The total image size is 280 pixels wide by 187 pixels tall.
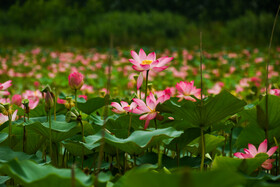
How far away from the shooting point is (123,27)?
8289mm

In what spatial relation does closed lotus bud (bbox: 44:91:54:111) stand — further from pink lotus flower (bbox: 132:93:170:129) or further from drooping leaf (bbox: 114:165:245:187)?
drooping leaf (bbox: 114:165:245:187)

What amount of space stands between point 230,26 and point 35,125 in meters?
7.89

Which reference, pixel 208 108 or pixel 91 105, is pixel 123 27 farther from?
pixel 208 108

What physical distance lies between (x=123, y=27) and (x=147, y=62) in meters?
7.67

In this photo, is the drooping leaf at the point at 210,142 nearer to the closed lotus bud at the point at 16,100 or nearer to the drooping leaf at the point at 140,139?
the drooping leaf at the point at 140,139

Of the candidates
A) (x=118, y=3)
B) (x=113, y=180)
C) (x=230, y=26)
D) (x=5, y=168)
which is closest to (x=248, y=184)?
(x=113, y=180)

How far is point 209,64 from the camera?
424cm

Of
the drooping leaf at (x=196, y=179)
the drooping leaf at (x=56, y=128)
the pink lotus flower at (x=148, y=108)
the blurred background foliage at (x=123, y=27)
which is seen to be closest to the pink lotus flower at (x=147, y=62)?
the pink lotus flower at (x=148, y=108)

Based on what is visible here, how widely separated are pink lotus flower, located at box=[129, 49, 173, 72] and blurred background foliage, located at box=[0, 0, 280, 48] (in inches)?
208

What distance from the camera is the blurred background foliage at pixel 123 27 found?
729 cm

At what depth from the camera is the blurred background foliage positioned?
23.9 ft

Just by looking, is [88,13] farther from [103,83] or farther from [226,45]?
[103,83]

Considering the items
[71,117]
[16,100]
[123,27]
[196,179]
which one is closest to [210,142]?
[71,117]

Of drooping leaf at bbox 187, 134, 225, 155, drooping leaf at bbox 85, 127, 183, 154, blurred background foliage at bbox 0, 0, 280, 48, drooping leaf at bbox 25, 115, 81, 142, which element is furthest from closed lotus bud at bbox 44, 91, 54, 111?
blurred background foliage at bbox 0, 0, 280, 48
